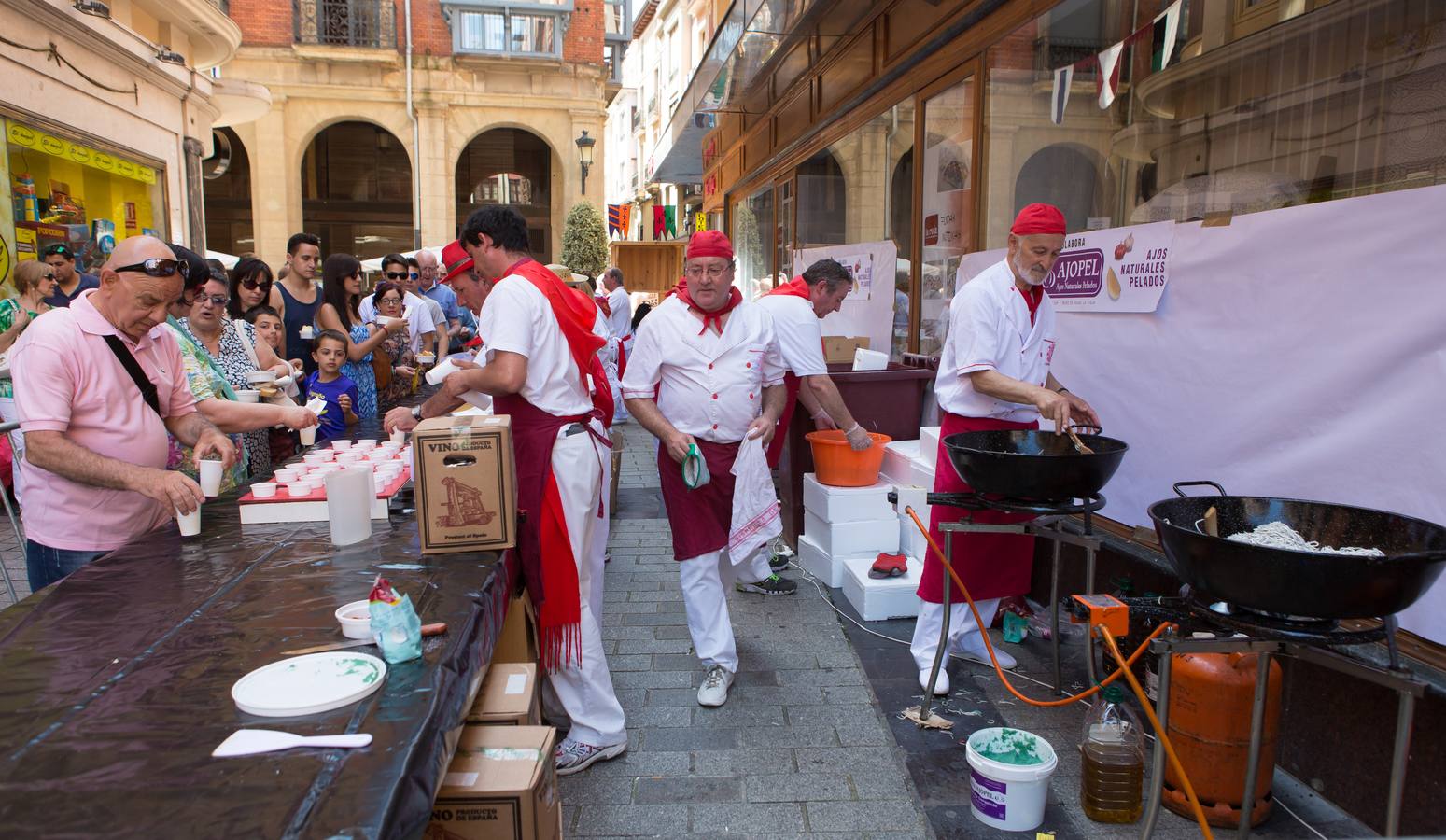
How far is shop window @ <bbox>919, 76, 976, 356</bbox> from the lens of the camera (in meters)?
5.75

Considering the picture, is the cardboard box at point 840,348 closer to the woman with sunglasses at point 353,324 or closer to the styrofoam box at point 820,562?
the styrofoam box at point 820,562

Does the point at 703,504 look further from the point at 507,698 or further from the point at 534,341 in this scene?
the point at 507,698

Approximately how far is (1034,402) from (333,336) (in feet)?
12.9

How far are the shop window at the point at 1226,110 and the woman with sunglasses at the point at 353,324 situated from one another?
4.19m

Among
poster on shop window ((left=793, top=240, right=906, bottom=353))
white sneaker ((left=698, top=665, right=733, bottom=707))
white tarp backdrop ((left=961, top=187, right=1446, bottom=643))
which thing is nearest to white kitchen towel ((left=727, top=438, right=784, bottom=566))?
white sneaker ((left=698, top=665, right=733, bottom=707))

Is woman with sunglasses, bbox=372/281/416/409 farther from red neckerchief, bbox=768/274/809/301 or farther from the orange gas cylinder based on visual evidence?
the orange gas cylinder

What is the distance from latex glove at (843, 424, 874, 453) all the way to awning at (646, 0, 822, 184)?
417cm

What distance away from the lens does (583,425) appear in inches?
127

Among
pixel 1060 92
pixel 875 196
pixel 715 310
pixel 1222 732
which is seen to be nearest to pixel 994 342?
pixel 715 310

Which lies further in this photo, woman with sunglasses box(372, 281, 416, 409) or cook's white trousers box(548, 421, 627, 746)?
woman with sunglasses box(372, 281, 416, 409)

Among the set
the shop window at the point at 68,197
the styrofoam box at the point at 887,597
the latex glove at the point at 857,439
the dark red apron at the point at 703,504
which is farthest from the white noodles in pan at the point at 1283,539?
the shop window at the point at 68,197

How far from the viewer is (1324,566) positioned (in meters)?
1.89

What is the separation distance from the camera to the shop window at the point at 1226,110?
3.01 meters

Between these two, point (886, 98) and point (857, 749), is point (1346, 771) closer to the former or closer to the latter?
point (857, 749)
